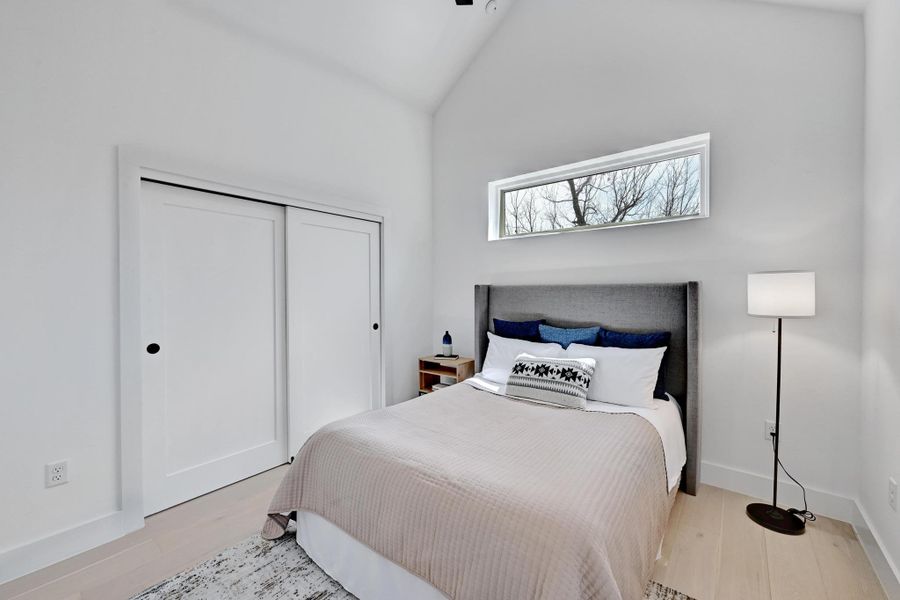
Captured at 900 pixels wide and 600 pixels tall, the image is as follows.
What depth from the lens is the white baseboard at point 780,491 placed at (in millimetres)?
2107

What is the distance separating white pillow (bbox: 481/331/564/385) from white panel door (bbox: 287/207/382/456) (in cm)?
113

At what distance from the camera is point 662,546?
191 centimetres

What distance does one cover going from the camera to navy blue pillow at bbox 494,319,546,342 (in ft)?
9.99

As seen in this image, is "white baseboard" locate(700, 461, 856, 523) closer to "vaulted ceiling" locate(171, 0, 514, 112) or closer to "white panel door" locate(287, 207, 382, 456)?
"white panel door" locate(287, 207, 382, 456)

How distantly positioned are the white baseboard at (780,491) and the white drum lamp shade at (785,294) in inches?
42.1

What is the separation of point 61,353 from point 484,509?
2.19m

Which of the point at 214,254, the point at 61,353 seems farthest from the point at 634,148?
the point at 61,353

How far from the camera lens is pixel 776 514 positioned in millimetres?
2111

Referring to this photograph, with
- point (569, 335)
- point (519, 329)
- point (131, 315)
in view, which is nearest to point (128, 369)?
point (131, 315)

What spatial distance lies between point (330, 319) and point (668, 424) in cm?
250

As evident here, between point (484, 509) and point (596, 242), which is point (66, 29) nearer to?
point (484, 509)

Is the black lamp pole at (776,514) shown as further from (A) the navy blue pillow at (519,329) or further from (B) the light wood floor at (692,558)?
(A) the navy blue pillow at (519,329)

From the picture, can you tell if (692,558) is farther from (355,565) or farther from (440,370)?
(440,370)

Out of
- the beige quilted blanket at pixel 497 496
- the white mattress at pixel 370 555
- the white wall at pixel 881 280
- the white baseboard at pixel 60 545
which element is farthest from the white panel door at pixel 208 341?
the white wall at pixel 881 280
